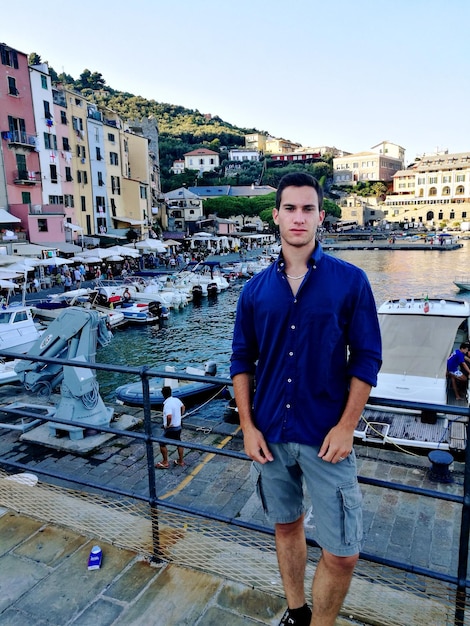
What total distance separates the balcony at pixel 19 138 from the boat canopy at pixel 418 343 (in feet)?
114

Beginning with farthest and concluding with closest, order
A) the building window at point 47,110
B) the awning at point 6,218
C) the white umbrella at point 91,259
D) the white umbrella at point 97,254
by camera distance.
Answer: the building window at point 47,110 < the white umbrella at point 97,254 < the white umbrella at point 91,259 < the awning at point 6,218

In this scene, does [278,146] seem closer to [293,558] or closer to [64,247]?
[64,247]

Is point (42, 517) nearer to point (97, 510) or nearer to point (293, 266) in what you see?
point (97, 510)

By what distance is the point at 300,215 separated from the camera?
7.32ft

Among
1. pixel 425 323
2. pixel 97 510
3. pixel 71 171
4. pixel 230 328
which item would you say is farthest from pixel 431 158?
pixel 97 510

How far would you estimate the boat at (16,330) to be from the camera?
57.9 feet

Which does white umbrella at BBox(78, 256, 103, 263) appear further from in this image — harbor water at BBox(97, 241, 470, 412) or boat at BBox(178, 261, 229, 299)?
harbor water at BBox(97, 241, 470, 412)

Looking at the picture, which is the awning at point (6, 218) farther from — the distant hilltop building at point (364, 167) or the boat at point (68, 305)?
the distant hilltop building at point (364, 167)

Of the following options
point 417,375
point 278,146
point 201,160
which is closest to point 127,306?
point 417,375

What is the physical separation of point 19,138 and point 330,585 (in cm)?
4153

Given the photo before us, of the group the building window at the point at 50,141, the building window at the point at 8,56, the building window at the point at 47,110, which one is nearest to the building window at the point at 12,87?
the building window at the point at 8,56

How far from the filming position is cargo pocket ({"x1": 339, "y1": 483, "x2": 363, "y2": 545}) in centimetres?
212

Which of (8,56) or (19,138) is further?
(19,138)

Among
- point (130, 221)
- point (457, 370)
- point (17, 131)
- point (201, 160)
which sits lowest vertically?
point (457, 370)
